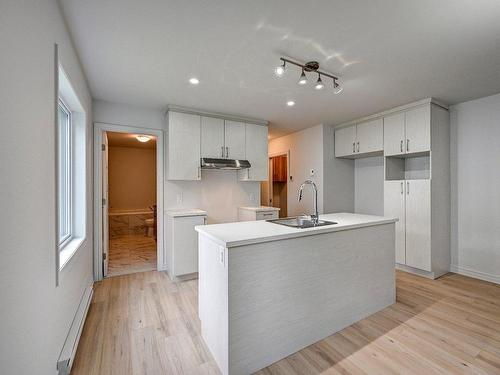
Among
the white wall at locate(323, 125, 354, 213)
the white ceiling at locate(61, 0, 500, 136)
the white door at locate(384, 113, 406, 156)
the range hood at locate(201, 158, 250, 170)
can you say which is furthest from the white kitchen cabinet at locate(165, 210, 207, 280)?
the white door at locate(384, 113, 406, 156)

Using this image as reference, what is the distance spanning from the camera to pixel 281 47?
6.69 feet

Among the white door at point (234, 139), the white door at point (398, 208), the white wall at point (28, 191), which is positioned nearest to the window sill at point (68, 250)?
the white wall at point (28, 191)

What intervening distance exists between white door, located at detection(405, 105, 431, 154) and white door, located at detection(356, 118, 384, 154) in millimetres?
408

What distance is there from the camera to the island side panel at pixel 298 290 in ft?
5.23

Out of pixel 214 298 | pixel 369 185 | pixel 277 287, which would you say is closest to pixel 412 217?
pixel 369 185

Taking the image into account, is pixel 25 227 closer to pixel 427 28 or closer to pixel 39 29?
pixel 39 29

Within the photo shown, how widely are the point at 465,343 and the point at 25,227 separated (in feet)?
9.85

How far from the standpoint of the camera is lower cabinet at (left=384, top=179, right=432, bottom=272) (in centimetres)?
326

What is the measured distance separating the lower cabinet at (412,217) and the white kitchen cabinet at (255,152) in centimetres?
196

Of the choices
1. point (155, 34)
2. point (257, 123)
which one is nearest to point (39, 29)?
point (155, 34)

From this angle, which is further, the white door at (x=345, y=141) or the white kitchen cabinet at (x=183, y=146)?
the white door at (x=345, y=141)

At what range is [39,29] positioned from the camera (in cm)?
125

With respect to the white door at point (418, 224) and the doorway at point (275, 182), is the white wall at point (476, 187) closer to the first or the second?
the white door at point (418, 224)

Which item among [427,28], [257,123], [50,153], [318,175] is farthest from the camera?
[318,175]
